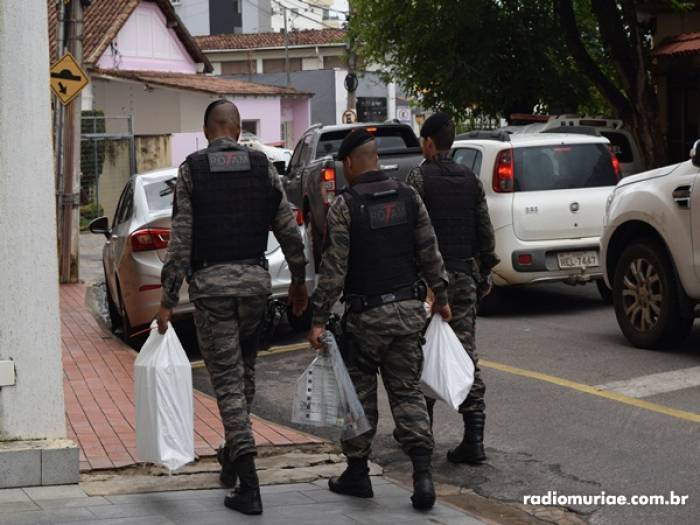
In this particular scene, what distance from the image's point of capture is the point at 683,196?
9.95m

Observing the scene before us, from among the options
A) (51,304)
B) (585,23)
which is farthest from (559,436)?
(585,23)

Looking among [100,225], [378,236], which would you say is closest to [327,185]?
[100,225]

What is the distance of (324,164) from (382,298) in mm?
11312

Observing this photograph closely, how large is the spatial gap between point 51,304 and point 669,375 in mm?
4720

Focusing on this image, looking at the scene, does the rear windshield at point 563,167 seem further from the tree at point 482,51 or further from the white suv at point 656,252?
the tree at point 482,51

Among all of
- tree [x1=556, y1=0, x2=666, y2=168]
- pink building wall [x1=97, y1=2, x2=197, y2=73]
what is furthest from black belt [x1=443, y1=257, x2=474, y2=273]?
pink building wall [x1=97, y1=2, x2=197, y2=73]

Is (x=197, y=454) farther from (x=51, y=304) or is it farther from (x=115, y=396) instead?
(x=115, y=396)

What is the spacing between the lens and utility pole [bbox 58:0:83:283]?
1759 cm

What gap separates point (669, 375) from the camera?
9.47m

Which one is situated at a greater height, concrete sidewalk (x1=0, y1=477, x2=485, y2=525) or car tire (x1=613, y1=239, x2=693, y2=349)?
car tire (x1=613, y1=239, x2=693, y2=349)

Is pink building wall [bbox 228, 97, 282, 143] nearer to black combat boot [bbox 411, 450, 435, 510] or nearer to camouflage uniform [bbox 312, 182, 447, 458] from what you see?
camouflage uniform [bbox 312, 182, 447, 458]

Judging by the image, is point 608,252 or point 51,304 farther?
point 608,252

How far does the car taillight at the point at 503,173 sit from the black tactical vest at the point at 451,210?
5.31 metres

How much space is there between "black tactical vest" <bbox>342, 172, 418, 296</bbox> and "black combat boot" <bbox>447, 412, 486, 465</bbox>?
122cm
